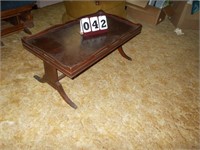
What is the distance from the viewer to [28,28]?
90.7 inches

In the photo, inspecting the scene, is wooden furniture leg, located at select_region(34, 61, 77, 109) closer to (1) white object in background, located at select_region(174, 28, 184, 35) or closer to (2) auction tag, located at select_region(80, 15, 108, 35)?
(2) auction tag, located at select_region(80, 15, 108, 35)

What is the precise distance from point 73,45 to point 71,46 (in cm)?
2

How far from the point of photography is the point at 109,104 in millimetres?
1488

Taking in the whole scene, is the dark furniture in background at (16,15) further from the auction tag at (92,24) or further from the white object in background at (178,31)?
the white object in background at (178,31)

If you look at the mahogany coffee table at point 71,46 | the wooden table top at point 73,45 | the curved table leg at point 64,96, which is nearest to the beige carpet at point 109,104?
the curved table leg at point 64,96

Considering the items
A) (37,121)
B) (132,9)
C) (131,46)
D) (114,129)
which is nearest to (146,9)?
(132,9)

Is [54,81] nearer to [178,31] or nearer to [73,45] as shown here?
[73,45]

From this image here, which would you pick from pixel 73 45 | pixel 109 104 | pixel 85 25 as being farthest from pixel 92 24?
pixel 109 104

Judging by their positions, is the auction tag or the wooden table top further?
the auction tag

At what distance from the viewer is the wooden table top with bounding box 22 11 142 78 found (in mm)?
1160

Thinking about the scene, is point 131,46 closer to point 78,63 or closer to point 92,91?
point 92,91

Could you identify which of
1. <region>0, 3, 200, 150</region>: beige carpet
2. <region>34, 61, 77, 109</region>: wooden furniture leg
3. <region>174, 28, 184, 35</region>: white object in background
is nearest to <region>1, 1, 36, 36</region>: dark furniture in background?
<region>0, 3, 200, 150</region>: beige carpet

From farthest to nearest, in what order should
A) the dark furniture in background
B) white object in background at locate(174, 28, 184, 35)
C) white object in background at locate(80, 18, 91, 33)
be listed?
white object in background at locate(174, 28, 184, 35), the dark furniture in background, white object in background at locate(80, 18, 91, 33)

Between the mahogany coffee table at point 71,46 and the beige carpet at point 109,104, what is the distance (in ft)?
0.52
